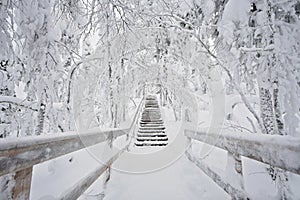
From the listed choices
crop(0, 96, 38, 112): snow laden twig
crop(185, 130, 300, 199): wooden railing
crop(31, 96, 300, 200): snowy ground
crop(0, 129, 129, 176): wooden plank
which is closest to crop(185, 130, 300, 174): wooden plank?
crop(185, 130, 300, 199): wooden railing

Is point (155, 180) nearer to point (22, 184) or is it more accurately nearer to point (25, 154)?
point (22, 184)

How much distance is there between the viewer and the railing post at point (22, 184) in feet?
3.68

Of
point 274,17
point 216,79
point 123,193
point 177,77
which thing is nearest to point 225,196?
point 123,193

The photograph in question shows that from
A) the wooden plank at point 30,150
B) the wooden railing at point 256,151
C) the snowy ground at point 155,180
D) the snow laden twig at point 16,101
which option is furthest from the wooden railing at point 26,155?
the snow laden twig at point 16,101

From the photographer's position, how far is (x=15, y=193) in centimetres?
111

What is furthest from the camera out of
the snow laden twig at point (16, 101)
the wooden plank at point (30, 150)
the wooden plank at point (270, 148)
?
the snow laden twig at point (16, 101)

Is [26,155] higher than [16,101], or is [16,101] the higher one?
[16,101]

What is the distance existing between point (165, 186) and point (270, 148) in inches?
91.8

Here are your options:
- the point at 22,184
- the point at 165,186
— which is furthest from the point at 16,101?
the point at 22,184

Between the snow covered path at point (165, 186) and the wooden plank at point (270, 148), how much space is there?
1.19 meters

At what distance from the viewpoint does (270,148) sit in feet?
4.31

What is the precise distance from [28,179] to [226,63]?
3.86 m

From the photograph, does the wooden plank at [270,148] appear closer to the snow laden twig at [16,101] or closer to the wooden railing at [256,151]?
the wooden railing at [256,151]

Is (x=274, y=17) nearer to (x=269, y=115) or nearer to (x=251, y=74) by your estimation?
(x=251, y=74)
